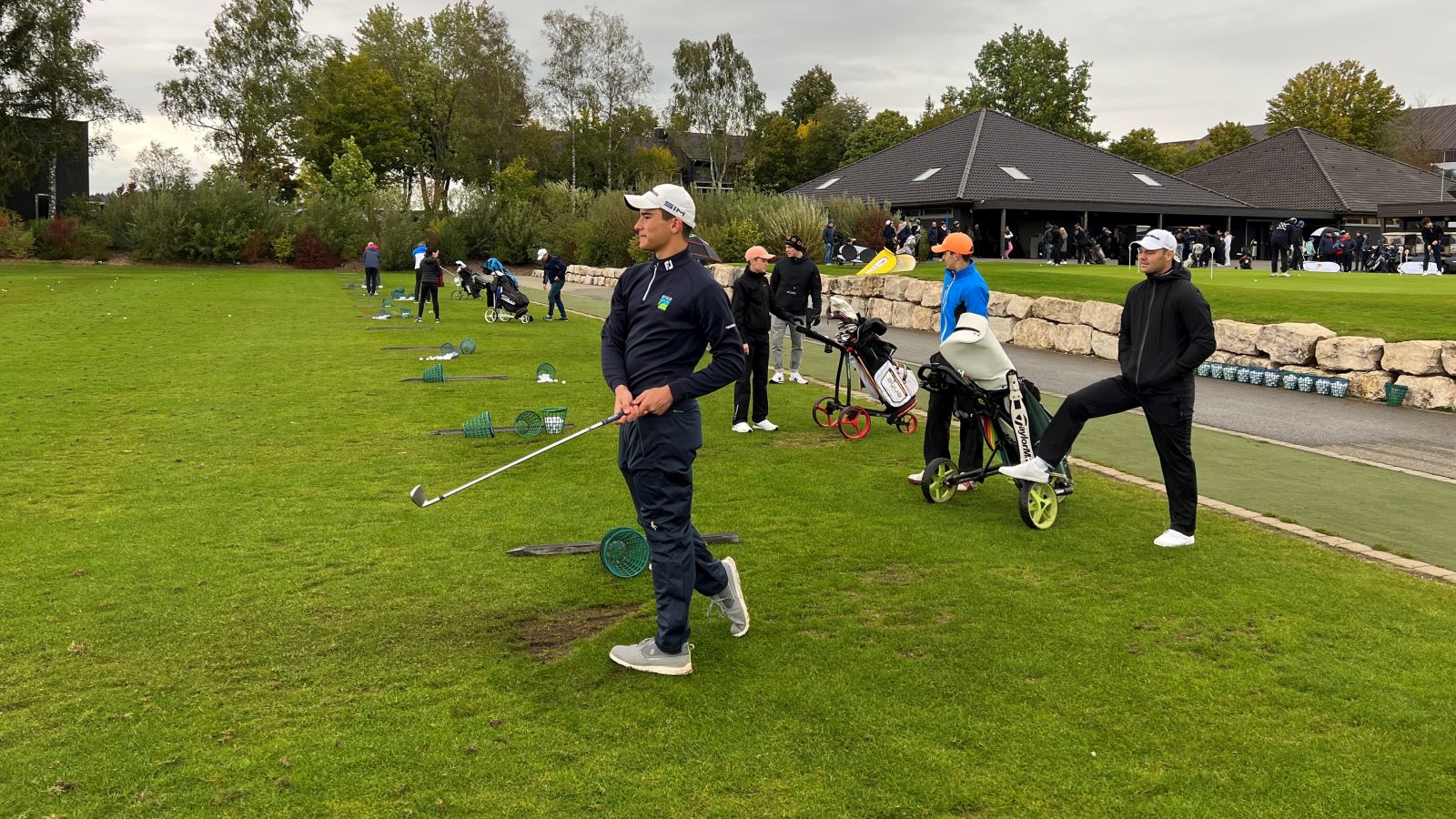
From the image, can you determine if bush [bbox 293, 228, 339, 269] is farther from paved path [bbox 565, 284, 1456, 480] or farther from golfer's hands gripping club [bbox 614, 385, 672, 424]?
golfer's hands gripping club [bbox 614, 385, 672, 424]

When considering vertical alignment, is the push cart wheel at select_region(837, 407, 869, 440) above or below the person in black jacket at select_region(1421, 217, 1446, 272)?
below

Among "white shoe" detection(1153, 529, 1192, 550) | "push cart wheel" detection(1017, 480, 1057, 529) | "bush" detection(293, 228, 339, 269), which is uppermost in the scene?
"bush" detection(293, 228, 339, 269)

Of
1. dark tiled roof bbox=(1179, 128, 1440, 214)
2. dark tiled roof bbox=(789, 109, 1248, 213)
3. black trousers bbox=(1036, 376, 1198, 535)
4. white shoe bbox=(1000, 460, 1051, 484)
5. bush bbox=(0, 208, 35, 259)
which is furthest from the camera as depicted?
dark tiled roof bbox=(1179, 128, 1440, 214)

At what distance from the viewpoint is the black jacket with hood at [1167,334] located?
691 centimetres

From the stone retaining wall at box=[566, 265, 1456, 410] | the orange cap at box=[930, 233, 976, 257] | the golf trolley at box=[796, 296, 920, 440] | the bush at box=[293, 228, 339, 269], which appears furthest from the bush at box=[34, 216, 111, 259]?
the orange cap at box=[930, 233, 976, 257]

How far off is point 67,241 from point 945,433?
55305mm

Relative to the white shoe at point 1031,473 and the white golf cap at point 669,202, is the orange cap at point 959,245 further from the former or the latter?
the white golf cap at point 669,202

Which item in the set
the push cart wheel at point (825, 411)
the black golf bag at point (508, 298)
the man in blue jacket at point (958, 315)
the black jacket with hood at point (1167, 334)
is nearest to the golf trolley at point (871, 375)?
the push cart wheel at point (825, 411)

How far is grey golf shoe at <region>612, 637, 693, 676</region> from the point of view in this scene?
497 cm

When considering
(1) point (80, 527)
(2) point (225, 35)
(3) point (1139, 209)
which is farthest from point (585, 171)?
(1) point (80, 527)

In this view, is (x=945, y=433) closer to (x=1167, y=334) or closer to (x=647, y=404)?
(x=1167, y=334)

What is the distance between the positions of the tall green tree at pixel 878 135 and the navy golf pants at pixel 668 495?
7766 centimetres

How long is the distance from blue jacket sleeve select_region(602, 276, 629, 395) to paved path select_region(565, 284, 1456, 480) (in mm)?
8283

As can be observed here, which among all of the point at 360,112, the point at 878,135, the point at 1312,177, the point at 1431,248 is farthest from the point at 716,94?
the point at 1431,248
